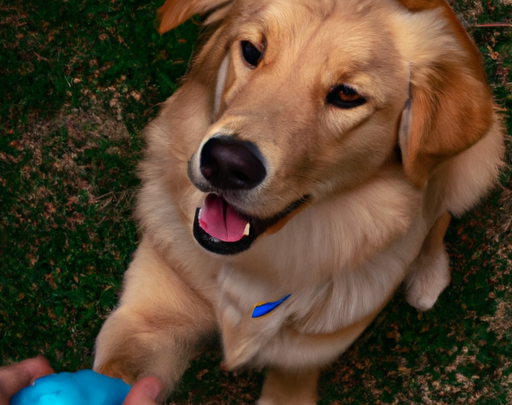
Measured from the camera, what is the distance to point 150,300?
323 cm

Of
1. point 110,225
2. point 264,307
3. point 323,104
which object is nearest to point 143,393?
point 264,307

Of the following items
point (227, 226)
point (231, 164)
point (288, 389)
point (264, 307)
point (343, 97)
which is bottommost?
point (288, 389)

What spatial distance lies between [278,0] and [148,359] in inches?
84.5

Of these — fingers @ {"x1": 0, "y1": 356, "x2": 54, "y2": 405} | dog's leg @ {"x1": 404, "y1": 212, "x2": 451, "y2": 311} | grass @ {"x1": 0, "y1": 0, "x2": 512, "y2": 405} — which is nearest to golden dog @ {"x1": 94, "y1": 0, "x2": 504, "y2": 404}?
dog's leg @ {"x1": 404, "y1": 212, "x2": 451, "y2": 311}

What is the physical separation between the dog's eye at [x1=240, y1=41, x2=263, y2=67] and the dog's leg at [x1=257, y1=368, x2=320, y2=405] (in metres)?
2.29

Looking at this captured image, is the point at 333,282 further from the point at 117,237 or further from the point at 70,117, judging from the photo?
the point at 70,117

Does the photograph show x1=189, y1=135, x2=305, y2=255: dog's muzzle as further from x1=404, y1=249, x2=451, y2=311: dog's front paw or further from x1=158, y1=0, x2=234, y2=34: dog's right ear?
x1=404, y1=249, x2=451, y2=311: dog's front paw

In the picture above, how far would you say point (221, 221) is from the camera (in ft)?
7.50

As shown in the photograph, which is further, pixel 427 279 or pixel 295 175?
pixel 427 279

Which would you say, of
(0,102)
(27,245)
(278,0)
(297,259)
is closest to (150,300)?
(297,259)

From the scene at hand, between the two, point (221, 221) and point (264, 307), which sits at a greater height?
point (221, 221)

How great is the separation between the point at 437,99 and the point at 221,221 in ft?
3.54

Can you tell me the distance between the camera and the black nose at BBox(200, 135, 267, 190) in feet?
6.16

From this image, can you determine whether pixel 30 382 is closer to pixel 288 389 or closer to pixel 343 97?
pixel 343 97
